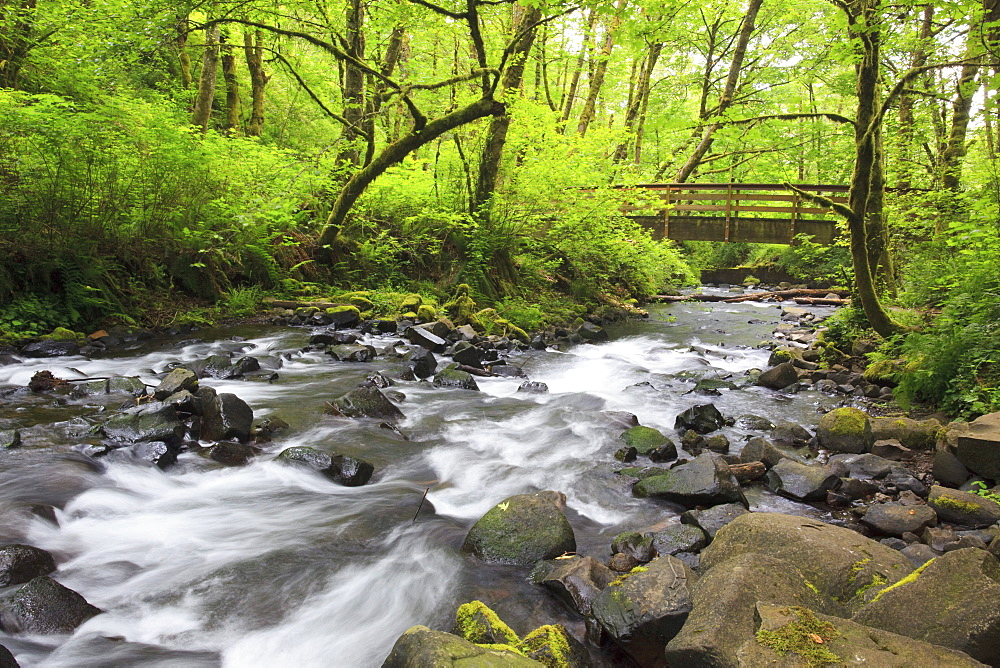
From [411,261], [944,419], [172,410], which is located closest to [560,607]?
[172,410]

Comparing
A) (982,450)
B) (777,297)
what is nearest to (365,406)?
(982,450)

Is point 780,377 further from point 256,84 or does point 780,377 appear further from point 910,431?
point 256,84

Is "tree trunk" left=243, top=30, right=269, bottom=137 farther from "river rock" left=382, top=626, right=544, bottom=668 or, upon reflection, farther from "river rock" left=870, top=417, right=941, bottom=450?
"river rock" left=382, top=626, right=544, bottom=668

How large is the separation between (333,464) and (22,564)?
6.97 feet

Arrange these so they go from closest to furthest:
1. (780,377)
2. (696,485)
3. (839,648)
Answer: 1. (839,648)
2. (696,485)
3. (780,377)

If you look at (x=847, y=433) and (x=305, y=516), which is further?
(x=847, y=433)

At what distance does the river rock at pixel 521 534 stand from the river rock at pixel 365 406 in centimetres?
275

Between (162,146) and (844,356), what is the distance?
11415 mm

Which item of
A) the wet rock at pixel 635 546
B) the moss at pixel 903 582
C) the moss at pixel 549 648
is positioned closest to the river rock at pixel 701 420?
the wet rock at pixel 635 546

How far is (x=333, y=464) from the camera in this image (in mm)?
4922

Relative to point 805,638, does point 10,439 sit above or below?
below

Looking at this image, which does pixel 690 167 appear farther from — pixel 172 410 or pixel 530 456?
pixel 172 410

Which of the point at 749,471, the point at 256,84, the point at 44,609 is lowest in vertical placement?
the point at 44,609

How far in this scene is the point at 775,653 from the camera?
2137 millimetres
